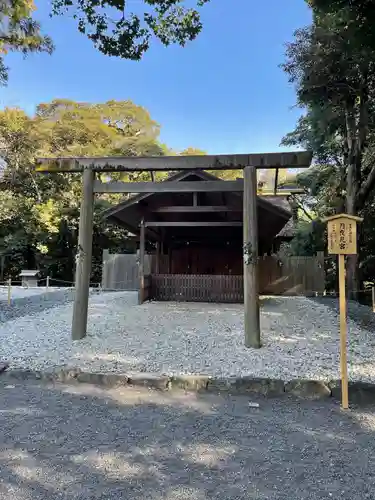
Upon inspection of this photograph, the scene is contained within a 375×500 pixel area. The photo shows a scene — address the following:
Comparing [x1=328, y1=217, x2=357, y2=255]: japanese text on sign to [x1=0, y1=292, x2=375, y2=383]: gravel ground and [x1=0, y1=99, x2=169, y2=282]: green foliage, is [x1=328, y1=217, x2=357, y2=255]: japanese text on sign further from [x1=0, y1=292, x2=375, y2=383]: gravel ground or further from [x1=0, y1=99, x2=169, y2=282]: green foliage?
[x1=0, y1=99, x2=169, y2=282]: green foliage

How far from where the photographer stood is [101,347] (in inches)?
245

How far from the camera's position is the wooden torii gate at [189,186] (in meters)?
6.39

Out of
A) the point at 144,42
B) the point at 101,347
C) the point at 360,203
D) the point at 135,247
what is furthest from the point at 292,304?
the point at 135,247

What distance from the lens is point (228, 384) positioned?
15.1ft

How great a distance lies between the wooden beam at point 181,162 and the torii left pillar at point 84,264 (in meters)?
0.33

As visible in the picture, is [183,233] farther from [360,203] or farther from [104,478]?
[104,478]

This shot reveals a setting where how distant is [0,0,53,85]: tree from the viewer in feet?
32.2

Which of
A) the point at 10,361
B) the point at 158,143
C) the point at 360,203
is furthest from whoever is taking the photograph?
the point at 158,143

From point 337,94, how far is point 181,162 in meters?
8.77

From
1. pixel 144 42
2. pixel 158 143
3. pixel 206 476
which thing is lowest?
pixel 206 476

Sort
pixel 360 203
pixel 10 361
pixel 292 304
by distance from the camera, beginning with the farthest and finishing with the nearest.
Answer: pixel 360 203 < pixel 292 304 < pixel 10 361

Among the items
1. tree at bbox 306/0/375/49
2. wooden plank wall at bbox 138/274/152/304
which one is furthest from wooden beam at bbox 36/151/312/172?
wooden plank wall at bbox 138/274/152/304

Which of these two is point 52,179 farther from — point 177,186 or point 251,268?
point 251,268

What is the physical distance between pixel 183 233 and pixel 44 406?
37.6 ft
